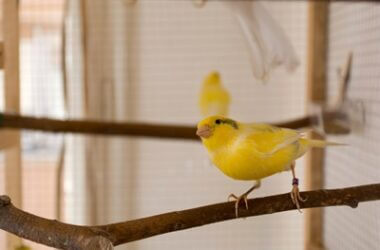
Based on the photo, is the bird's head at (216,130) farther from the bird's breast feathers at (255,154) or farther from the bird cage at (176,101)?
the bird cage at (176,101)

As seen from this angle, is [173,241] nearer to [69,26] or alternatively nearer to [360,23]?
[360,23]

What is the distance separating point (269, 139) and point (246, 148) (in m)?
0.02

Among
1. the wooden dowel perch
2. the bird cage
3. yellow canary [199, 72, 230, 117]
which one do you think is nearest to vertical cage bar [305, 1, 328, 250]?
the bird cage

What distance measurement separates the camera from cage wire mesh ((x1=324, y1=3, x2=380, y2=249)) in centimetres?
54

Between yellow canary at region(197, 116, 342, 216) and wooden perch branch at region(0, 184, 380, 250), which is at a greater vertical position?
yellow canary at region(197, 116, 342, 216)

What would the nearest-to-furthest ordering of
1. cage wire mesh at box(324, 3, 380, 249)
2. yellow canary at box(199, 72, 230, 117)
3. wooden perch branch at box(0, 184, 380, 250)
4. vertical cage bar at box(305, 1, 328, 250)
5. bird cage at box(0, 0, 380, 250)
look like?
1. wooden perch branch at box(0, 184, 380, 250)
2. cage wire mesh at box(324, 3, 380, 249)
3. bird cage at box(0, 0, 380, 250)
4. yellow canary at box(199, 72, 230, 117)
5. vertical cage bar at box(305, 1, 328, 250)

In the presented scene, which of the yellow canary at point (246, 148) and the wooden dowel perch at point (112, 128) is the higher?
the yellow canary at point (246, 148)

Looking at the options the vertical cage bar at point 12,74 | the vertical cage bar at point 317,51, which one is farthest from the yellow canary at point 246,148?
the vertical cage bar at point 317,51

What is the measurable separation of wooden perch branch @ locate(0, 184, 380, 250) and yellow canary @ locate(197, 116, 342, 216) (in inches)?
1.3

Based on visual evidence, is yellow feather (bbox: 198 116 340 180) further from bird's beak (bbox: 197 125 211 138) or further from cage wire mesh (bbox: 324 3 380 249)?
cage wire mesh (bbox: 324 3 380 249)

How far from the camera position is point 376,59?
2.39 feet

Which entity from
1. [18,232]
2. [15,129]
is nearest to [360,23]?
[15,129]

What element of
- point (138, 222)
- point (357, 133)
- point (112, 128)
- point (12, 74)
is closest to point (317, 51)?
point (357, 133)

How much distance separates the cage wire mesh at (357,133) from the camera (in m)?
0.54
